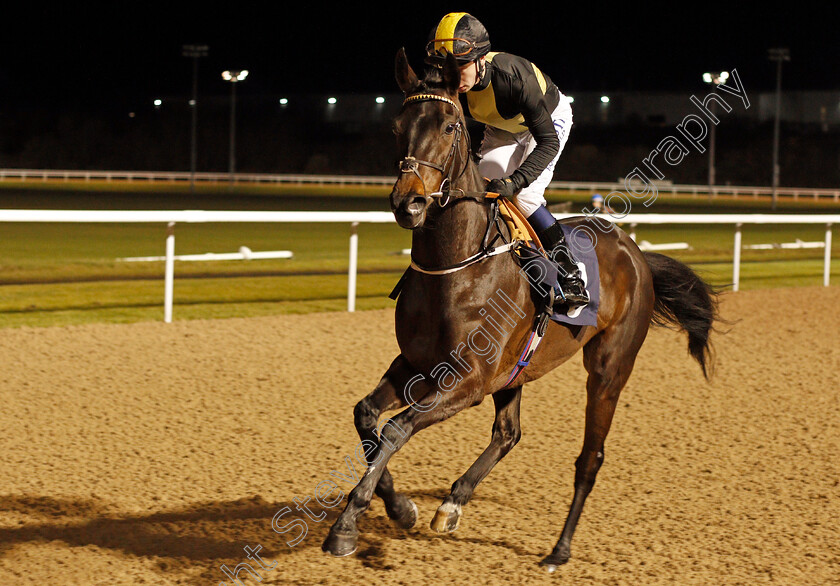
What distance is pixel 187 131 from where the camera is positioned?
67.8 metres

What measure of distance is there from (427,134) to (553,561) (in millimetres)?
1543

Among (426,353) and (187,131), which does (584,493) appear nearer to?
(426,353)

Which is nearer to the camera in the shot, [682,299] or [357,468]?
[357,468]

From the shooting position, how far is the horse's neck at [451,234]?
3246mm

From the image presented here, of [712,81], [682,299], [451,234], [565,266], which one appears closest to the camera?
[451,234]

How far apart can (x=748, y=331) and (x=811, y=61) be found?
206 ft

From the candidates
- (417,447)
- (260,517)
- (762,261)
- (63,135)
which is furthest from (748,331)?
(63,135)

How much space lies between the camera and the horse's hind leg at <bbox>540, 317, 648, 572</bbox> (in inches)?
145

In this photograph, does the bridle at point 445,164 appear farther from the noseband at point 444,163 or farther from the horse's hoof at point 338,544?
the horse's hoof at point 338,544

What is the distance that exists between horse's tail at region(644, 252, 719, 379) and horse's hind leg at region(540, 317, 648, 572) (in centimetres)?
43

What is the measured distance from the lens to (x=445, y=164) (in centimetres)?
307

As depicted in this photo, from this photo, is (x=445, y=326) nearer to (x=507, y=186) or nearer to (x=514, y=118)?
(x=507, y=186)

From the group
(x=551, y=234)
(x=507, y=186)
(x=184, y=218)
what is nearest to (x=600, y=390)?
(x=551, y=234)

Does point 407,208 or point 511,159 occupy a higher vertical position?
point 511,159
